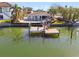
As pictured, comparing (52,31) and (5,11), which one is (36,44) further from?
(5,11)

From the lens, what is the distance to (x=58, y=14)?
109 inches

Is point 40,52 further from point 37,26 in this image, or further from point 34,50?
point 37,26

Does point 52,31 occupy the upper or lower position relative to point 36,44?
upper

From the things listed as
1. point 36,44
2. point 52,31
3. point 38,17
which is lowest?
point 36,44

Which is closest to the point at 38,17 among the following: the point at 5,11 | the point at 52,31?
the point at 52,31

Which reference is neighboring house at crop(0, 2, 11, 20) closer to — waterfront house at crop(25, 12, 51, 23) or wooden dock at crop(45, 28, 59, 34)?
waterfront house at crop(25, 12, 51, 23)

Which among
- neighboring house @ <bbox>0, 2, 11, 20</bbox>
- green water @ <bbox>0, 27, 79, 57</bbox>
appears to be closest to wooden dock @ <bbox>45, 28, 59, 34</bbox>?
green water @ <bbox>0, 27, 79, 57</bbox>

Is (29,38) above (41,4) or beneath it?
beneath

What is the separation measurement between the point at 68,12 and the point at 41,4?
0.93 ft

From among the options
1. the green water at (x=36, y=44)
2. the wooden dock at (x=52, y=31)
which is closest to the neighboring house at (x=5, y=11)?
the green water at (x=36, y=44)

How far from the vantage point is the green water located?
108 inches

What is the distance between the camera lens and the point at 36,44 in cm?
277

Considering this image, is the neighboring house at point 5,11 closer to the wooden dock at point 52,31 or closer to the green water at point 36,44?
the green water at point 36,44

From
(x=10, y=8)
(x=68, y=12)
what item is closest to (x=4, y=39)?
(x=10, y=8)
